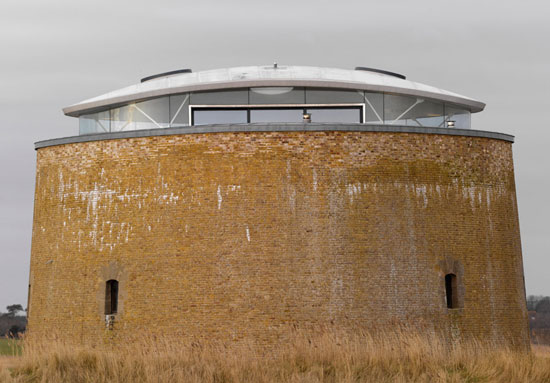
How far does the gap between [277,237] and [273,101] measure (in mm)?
4590

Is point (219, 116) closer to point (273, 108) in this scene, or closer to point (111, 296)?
point (273, 108)

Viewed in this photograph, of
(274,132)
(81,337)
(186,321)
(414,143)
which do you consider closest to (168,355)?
(186,321)

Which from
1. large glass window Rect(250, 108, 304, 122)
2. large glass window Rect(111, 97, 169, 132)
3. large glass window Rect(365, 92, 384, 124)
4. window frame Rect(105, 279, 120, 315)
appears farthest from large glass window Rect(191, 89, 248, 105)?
window frame Rect(105, 279, 120, 315)

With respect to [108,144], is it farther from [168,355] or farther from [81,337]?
[168,355]

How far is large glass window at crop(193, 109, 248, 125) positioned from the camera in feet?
79.0

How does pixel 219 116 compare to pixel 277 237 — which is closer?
pixel 277 237

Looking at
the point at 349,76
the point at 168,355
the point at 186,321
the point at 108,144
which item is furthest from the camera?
the point at 349,76

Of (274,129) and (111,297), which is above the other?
(274,129)

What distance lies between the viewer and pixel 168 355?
18.6 m

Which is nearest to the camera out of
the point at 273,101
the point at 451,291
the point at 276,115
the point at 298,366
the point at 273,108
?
the point at 298,366

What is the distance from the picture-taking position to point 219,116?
24250mm

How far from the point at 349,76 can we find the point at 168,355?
1080 centimetres

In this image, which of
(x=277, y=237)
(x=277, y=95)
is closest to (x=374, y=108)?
(x=277, y=95)

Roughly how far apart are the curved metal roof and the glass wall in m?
0.23
